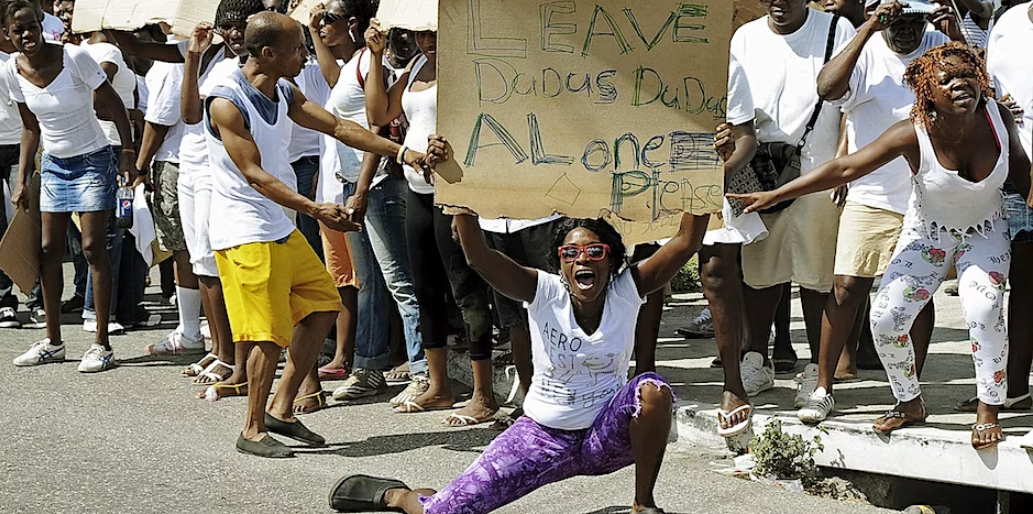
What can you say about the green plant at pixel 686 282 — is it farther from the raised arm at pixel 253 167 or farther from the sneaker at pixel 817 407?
the raised arm at pixel 253 167

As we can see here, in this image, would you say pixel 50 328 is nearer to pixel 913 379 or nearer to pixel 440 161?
pixel 440 161

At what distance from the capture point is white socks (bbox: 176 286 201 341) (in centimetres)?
888

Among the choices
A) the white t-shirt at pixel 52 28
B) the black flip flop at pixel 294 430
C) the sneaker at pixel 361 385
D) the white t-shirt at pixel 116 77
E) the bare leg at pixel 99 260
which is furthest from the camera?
the white t-shirt at pixel 52 28

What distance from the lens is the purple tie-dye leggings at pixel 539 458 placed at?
5.04 metres

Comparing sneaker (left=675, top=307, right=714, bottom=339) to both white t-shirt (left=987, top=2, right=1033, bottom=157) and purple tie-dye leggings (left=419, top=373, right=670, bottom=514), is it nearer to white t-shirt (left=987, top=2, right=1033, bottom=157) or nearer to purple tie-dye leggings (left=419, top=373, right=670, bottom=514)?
white t-shirt (left=987, top=2, right=1033, bottom=157)

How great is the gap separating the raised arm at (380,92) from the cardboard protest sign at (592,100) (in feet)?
6.42

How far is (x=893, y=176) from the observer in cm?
639

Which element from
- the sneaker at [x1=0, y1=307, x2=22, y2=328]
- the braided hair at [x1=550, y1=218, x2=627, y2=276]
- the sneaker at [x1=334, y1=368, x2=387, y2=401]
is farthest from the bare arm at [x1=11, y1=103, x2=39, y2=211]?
the braided hair at [x1=550, y1=218, x2=627, y2=276]

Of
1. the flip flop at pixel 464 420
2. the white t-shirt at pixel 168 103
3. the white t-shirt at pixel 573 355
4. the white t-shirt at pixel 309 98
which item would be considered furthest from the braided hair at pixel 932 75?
the white t-shirt at pixel 168 103

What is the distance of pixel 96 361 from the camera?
8375mm

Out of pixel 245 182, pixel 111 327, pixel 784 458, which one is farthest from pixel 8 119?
pixel 784 458

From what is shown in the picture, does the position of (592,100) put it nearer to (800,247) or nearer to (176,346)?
(800,247)

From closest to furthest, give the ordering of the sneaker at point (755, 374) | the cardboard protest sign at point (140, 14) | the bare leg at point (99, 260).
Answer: the sneaker at point (755, 374) < the cardboard protest sign at point (140, 14) < the bare leg at point (99, 260)

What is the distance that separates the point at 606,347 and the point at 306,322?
198cm
